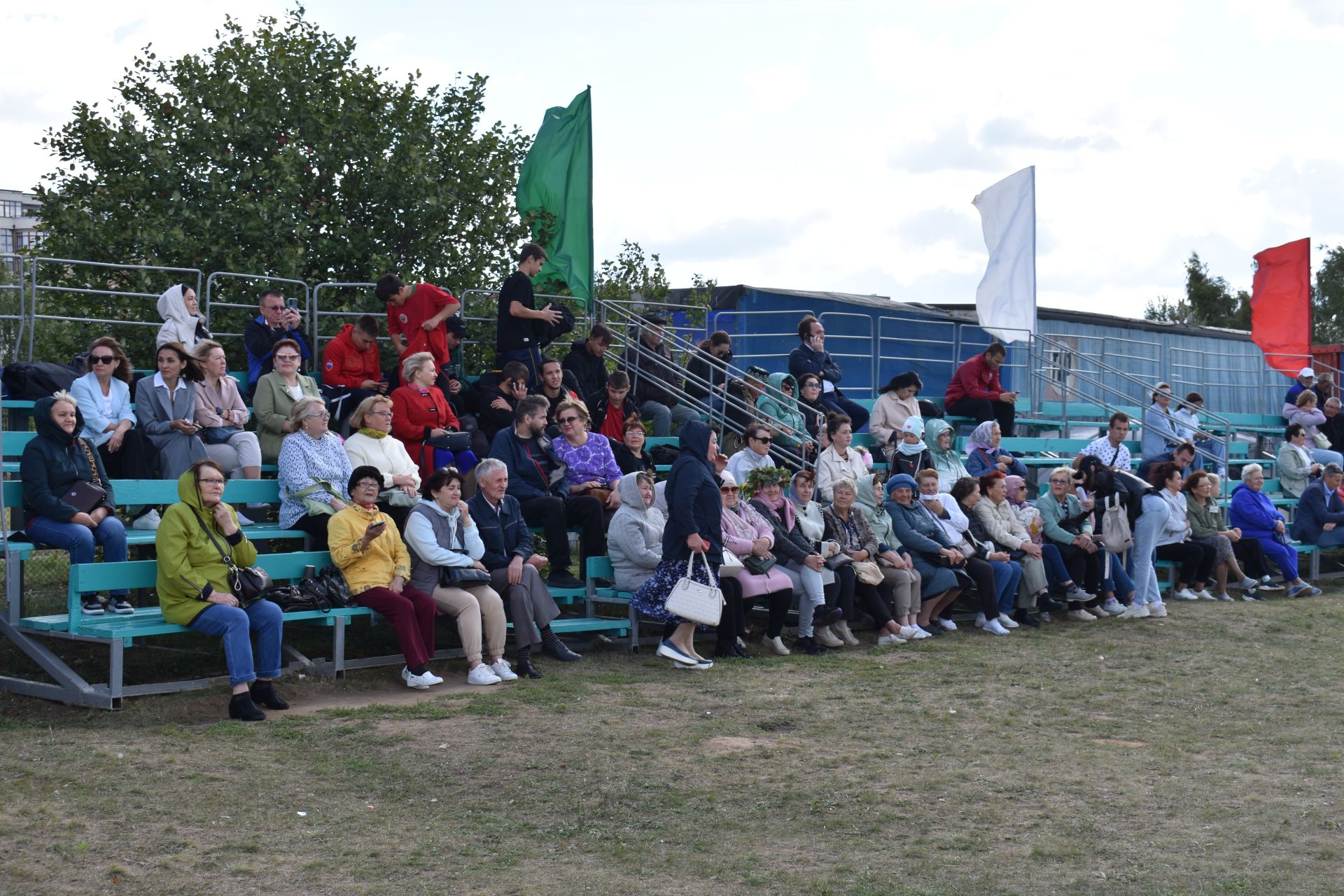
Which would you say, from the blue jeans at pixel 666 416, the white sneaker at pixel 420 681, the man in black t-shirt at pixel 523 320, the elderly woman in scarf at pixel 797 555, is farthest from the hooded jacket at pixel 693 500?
the blue jeans at pixel 666 416

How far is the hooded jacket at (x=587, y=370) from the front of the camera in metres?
13.2

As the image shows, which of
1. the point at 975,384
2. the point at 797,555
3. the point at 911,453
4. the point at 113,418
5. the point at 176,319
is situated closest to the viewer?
the point at 113,418

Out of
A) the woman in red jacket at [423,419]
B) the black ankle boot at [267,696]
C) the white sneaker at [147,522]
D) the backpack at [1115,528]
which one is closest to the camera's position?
the black ankle boot at [267,696]

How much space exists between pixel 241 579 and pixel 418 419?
10.0 feet

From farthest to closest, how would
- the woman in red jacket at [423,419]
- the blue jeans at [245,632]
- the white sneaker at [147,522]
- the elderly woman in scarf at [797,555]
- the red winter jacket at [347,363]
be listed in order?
the red winter jacket at [347,363] → the woman in red jacket at [423,419] → the elderly woman in scarf at [797,555] → the white sneaker at [147,522] → the blue jeans at [245,632]

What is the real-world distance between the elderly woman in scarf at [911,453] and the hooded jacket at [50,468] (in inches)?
288

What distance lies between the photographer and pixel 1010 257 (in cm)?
1730

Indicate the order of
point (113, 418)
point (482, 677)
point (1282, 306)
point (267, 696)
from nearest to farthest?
1. point (267, 696)
2. point (482, 677)
3. point (113, 418)
4. point (1282, 306)

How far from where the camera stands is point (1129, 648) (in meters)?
11.7

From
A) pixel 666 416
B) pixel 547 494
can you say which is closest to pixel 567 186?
pixel 666 416

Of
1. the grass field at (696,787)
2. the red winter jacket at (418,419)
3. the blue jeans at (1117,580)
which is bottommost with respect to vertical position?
the grass field at (696,787)

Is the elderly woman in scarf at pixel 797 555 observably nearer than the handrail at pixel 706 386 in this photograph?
Yes

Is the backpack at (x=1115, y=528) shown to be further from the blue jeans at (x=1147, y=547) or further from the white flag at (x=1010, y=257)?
the white flag at (x=1010, y=257)

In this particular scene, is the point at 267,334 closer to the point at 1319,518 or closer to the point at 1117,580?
the point at 1117,580
